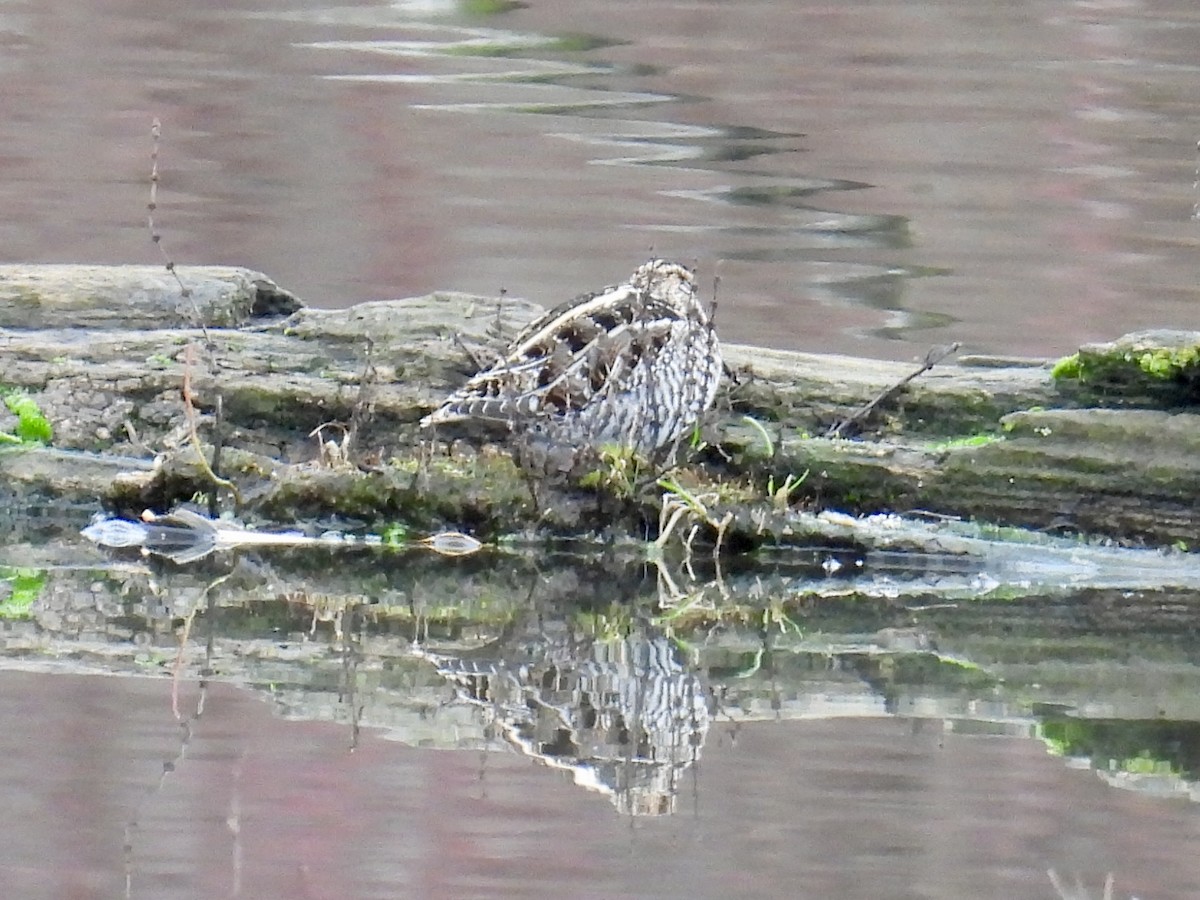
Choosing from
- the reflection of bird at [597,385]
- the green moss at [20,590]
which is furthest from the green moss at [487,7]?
the green moss at [20,590]

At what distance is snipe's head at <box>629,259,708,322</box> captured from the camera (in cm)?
859

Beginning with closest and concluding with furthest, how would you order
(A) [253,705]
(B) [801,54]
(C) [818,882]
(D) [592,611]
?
(C) [818,882] → (A) [253,705] → (D) [592,611] → (B) [801,54]

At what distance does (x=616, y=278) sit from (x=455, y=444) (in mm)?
4211

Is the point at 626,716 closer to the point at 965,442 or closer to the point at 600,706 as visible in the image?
the point at 600,706

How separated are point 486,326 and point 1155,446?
2429mm

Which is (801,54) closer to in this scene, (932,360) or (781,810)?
(932,360)

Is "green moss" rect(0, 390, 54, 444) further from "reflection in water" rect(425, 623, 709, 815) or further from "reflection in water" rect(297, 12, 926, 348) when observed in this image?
"reflection in water" rect(297, 12, 926, 348)

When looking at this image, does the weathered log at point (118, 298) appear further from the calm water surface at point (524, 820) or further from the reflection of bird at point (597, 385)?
the calm water surface at point (524, 820)

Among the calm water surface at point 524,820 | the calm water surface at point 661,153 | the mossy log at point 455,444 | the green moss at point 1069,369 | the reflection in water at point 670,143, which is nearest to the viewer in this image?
the calm water surface at point 524,820

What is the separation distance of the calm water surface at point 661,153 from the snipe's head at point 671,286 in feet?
9.20

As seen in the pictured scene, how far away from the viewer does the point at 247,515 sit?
8.51 meters

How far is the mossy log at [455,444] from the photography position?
8.39m

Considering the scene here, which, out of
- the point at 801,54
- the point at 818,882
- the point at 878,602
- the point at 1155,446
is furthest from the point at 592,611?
the point at 801,54

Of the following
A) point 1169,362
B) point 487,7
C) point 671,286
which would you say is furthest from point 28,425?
point 487,7
